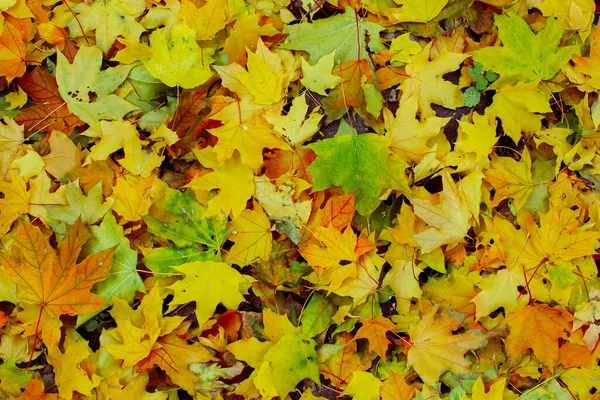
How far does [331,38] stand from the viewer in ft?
5.48

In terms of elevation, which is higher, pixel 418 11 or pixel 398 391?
pixel 418 11

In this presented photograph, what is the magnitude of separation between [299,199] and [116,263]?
22.3 inches

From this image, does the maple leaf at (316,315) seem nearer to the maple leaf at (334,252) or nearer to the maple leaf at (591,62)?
the maple leaf at (334,252)

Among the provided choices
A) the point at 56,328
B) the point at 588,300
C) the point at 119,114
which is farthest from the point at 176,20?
the point at 588,300

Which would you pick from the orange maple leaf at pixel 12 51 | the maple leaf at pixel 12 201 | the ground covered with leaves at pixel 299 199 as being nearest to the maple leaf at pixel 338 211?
the ground covered with leaves at pixel 299 199

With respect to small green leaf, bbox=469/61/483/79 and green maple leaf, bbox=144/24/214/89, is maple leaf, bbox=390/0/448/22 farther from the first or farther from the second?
green maple leaf, bbox=144/24/214/89

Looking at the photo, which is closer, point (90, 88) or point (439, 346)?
point (439, 346)

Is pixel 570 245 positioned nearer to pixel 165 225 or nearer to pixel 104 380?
pixel 165 225

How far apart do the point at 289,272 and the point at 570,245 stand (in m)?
0.83

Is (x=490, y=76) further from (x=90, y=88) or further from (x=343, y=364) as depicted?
(x=90, y=88)

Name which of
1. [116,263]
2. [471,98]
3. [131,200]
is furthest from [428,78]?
[116,263]

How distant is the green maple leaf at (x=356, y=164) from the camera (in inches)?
60.6

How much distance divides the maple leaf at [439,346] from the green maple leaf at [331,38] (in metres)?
0.82

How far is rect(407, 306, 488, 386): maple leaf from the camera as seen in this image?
157cm
